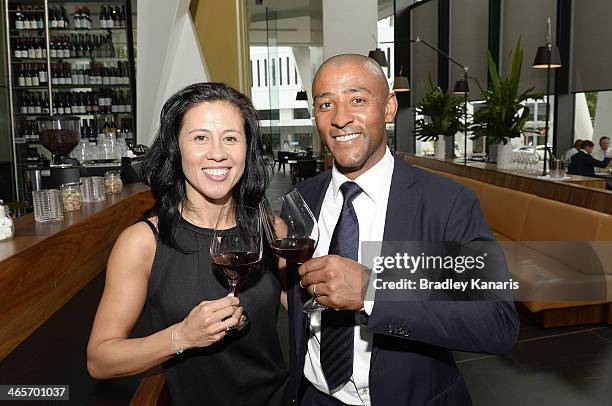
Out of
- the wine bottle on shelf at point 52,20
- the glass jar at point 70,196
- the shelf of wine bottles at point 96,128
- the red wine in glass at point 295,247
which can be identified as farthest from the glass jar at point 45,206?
the wine bottle on shelf at point 52,20

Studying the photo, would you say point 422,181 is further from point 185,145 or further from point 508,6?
point 508,6

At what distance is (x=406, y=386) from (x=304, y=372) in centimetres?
34

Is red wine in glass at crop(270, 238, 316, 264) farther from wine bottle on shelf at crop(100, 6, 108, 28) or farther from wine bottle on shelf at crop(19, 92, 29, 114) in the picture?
wine bottle on shelf at crop(19, 92, 29, 114)

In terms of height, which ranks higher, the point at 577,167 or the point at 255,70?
the point at 255,70

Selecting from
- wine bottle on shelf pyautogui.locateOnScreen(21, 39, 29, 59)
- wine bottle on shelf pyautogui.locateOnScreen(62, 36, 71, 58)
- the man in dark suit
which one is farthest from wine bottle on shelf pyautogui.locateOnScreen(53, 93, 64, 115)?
the man in dark suit

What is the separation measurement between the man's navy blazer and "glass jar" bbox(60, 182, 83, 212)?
5.00 ft

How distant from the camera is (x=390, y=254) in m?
1.51

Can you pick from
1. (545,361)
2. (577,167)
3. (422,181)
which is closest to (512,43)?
(577,167)

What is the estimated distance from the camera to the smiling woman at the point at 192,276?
1.45m

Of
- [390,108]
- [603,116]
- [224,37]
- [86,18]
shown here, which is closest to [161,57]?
[224,37]

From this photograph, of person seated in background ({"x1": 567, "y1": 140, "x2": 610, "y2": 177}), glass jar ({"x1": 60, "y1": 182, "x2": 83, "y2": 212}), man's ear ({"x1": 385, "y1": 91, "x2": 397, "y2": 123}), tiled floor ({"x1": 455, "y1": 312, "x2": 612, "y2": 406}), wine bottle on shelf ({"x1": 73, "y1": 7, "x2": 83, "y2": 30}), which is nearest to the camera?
man's ear ({"x1": 385, "y1": 91, "x2": 397, "y2": 123})

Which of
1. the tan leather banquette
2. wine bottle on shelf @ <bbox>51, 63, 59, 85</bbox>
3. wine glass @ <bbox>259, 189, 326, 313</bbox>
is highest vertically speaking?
wine bottle on shelf @ <bbox>51, 63, 59, 85</bbox>

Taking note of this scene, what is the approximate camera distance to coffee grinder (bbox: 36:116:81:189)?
286 centimetres

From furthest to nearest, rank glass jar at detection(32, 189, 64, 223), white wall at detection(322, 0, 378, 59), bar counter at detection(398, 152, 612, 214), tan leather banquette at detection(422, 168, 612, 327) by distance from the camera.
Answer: white wall at detection(322, 0, 378, 59) < bar counter at detection(398, 152, 612, 214) < tan leather banquette at detection(422, 168, 612, 327) < glass jar at detection(32, 189, 64, 223)
